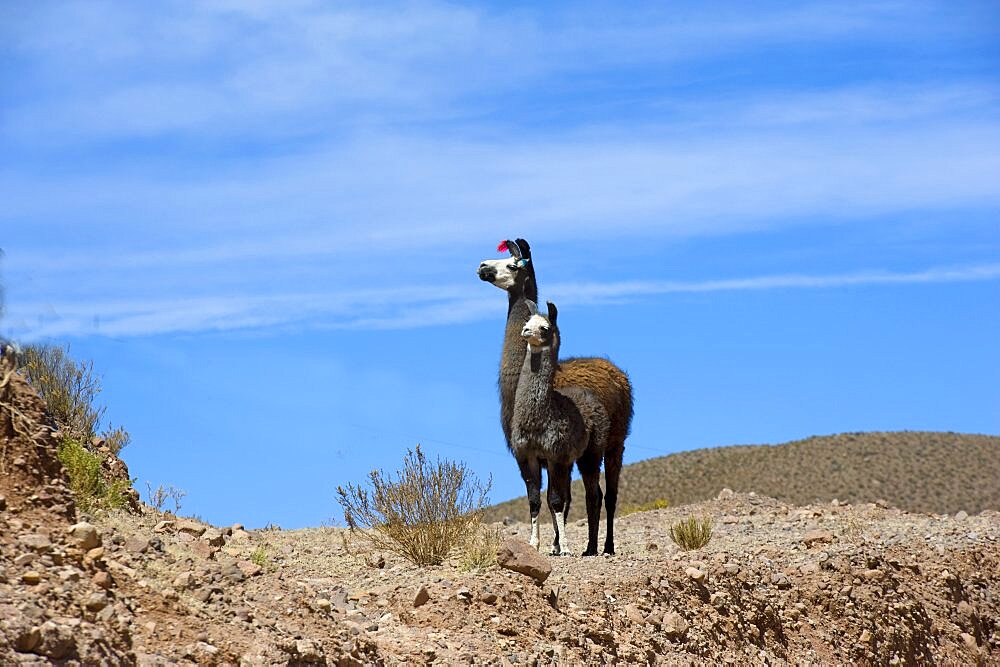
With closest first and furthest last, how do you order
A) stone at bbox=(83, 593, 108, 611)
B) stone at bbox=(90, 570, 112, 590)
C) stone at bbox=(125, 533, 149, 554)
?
1. stone at bbox=(83, 593, 108, 611)
2. stone at bbox=(90, 570, 112, 590)
3. stone at bbox=(125, 533, 149, 554)

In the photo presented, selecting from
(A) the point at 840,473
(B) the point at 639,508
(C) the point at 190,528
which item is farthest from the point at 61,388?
(A) the point at 840,473

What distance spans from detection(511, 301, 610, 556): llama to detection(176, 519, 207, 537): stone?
387 centimetres

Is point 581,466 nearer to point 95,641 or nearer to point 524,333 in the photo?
point 524,333

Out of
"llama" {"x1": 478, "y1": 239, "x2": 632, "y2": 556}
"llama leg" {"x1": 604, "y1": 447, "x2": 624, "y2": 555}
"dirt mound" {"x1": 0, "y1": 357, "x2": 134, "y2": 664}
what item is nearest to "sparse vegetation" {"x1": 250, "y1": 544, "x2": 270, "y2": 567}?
"dirt mound" {"x1": 0, "y1": 357, "x2": 134, "y2": 664}

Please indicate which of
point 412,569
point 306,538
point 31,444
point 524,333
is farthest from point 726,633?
point 31,444

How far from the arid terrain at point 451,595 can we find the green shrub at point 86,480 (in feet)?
0.81

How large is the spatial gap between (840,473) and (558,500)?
1567 inches

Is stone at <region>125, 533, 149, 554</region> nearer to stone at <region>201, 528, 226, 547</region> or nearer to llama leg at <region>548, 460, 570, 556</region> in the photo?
stone at <region>201, 528, 226, 547</region>

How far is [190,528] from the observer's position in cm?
1215

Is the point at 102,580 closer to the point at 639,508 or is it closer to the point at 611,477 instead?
the point at 611,477

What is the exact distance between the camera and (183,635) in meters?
8.49

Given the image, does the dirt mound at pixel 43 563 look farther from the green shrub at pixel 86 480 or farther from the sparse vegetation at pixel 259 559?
the sparse vegetation at pixel 259 559

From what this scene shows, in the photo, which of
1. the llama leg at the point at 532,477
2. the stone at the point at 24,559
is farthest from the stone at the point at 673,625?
the stone at the point at 24,559

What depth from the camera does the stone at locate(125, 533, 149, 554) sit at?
31.0ft
